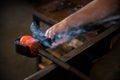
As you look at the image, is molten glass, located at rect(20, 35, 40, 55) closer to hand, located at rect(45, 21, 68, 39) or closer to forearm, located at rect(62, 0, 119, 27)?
hand, located at rect(45, 21, 68, 39)

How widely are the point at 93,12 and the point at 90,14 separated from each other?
0.07ft

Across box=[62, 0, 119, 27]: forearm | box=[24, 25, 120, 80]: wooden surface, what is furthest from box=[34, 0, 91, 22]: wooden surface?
box=[24, 25, 120, 80]: wooden surface

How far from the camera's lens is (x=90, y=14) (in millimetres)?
1294

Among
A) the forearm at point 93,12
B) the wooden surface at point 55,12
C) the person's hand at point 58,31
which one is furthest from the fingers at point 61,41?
the wooden surface at point 55,12

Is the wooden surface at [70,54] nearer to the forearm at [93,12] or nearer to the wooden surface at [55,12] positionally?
the forearm at [93,12]

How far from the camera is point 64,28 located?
121cm

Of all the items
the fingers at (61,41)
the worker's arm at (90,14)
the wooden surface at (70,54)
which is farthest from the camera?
the worker's arm at (90,14)

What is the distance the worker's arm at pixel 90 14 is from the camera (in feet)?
4.02

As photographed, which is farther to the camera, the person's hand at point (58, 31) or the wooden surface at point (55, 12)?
the wooden surface at point (55, 12)

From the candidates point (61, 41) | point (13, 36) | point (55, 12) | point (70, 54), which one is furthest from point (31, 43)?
point (13, 36)

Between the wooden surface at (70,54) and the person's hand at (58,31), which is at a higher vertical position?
the wooden surface at (70,54)

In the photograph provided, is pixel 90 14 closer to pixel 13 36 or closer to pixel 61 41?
pixel 61 41

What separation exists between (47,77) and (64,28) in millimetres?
419

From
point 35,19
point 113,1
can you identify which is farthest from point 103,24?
point 35,19
